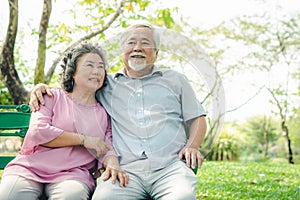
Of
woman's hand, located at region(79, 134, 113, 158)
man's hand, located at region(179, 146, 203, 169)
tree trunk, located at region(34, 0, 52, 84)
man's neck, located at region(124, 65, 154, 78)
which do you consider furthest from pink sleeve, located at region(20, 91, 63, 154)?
tree trunk, located at region(34, 0, 52, 84)

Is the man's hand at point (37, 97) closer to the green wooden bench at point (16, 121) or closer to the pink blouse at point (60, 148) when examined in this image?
the pink blouse at point (60, 148)

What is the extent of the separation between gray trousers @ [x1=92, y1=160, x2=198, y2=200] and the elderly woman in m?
0.05

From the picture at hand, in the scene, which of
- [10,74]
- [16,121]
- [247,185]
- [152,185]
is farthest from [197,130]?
[247,185]

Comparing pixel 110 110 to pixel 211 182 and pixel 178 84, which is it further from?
pixel 211 182

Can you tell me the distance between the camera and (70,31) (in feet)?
19.9

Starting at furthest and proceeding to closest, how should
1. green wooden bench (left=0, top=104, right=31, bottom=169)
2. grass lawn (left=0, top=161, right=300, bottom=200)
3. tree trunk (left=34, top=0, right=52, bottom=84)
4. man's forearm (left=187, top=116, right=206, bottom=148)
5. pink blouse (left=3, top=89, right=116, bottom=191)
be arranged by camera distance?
tree trunk (left=34, top=0, right=52, bottom=84) < grass lawn (left=0, top=161, right=300, bottom=200) < green wooden bench (left=0, top=104, right=31, bottom=169) < man's forearm (left=187, top=116, right=206, bottom=148) < pink blouse (left=3, top=89, right=116, bottom=191)

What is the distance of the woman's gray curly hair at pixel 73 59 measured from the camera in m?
2.40

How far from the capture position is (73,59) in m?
2.40

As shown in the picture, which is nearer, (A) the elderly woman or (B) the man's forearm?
(A) the elderly woman

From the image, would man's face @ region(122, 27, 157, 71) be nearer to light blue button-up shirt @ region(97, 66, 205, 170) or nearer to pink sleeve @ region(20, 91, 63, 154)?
light blue button-up shirt @ region(97, 66, 205, 170)

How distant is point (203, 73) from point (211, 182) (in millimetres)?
3062

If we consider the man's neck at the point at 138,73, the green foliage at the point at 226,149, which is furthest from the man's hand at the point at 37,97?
the green foliage at the point at 226,149

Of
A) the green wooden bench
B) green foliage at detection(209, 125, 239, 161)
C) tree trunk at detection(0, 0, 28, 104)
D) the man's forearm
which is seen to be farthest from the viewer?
green foliage at detection(209, 125, 239, 161)

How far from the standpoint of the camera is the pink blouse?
7.27 feet
